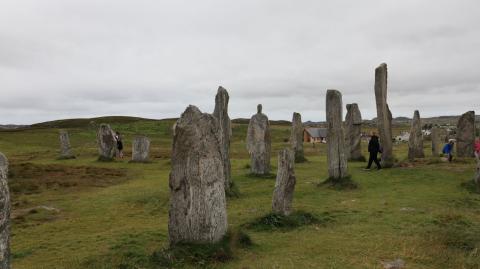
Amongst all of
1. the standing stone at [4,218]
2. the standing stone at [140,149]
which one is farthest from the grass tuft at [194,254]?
the standing stone at [140,149]

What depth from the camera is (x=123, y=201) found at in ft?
62.8

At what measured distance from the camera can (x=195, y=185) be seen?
11.2 metres

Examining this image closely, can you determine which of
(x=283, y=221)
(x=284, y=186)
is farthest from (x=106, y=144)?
(x=283, y=221)

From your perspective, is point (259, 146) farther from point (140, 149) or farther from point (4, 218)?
point (4, 218)

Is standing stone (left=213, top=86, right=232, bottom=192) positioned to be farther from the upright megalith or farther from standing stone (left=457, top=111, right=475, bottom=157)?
the upright megalith

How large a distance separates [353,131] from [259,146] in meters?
10.0

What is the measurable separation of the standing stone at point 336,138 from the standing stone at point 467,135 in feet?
48.4

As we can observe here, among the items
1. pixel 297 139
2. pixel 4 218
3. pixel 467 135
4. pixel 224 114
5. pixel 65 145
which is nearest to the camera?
pixel 4 218

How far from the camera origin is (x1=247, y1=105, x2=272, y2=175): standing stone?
25406 millimetres

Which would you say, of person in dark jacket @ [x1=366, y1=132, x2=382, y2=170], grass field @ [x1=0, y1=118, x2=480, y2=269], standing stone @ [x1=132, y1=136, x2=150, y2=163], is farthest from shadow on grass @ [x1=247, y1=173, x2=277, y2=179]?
standing stone @ [x1=132, y1=136, x2=150, y2=163]

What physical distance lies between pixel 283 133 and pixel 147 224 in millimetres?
73852

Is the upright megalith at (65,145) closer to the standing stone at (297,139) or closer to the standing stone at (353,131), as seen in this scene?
the standing stone at (297,139)

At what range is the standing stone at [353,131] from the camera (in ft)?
106

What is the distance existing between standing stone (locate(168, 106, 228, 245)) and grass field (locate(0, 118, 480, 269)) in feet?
3.25
